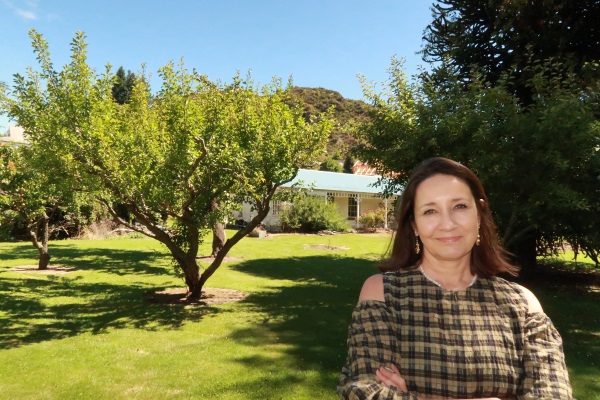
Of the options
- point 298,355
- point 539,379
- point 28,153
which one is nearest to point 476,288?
point 539,379

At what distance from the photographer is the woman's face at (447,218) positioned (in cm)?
201

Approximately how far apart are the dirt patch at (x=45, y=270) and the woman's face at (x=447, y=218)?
53.7 ft

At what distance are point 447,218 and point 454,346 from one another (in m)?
0.55

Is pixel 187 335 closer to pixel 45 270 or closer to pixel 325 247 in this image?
pixel 45 270

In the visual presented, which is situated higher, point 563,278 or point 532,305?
point 532,305

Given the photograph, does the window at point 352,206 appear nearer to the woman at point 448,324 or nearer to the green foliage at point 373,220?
the green foliage at point 373,220

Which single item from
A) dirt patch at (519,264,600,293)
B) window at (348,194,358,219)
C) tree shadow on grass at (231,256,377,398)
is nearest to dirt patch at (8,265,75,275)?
tree shadow on grass at (231,256,377,398)

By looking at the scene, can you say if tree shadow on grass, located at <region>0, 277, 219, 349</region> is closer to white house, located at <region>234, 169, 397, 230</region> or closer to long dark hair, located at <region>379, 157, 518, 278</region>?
long dark hair, located at <region>379, 157, 518, 278</region>

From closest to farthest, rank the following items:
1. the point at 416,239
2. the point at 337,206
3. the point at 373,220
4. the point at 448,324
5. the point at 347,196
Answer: the point at 448,324 < the point at 416,239 < the point at 373,220 < the point at 337,206 < the point at 347,196

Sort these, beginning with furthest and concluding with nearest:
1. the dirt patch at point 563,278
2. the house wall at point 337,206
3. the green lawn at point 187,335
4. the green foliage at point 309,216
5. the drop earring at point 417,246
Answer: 1. the house wall at point 337,206
2. the green foliage at point 309,216
3. the dirt patch at point 563,278
4. the green lawn at point 187,335
5. the drop earring at point 417,246

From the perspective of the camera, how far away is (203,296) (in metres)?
12.1

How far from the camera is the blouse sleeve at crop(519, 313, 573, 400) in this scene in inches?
71.0

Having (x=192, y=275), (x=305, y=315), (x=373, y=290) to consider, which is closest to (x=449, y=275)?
(x=373, y=290)

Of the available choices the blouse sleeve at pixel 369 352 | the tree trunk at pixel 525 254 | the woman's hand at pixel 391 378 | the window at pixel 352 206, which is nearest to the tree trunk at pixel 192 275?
the tree trunk at pixel 525 254
